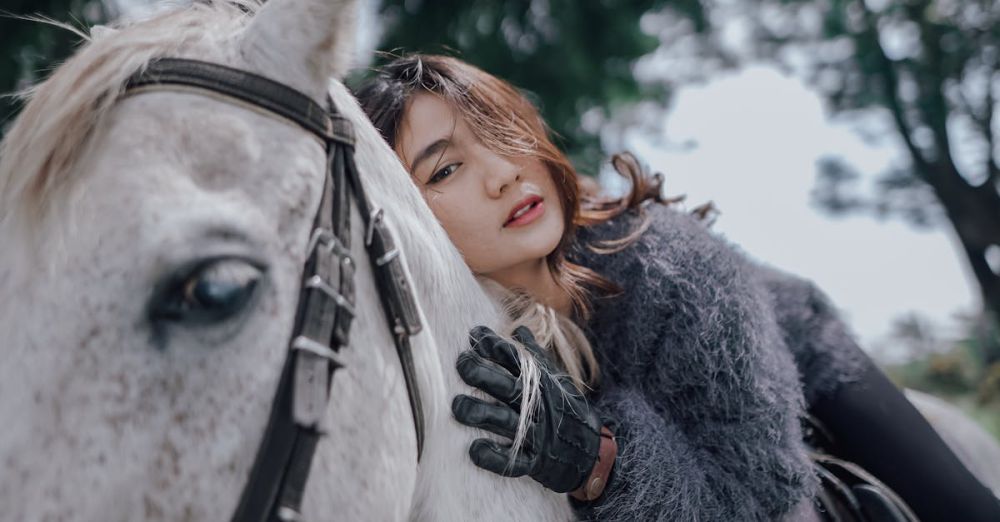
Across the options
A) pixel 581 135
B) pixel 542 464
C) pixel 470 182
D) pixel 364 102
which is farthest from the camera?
pixel 581 135

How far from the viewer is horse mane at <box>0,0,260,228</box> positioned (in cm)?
96

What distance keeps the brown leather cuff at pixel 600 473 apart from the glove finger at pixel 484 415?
0.21 metres

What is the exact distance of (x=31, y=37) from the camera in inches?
A: 162

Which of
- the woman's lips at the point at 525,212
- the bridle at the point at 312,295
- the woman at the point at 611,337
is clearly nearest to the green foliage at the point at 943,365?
the woman at the point at 611,337

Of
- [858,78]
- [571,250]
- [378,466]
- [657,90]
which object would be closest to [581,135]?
[657,90]

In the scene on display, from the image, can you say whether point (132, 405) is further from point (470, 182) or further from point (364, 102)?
point (364, 102)

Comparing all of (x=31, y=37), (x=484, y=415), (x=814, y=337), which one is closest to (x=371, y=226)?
(x=484, y=415)

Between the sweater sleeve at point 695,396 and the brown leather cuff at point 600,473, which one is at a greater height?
the sweater sleeve at point 695,396

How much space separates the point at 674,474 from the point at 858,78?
10287 millimetres

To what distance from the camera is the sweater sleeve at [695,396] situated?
4.59 feet

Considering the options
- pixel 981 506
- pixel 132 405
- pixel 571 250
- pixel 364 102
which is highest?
pixel 364 102

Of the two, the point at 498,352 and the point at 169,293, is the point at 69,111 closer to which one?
the point at 169,293

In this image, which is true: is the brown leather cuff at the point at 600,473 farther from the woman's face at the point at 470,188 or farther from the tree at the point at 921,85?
the tree at the point at 921,85

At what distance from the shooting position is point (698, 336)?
1497 mm
